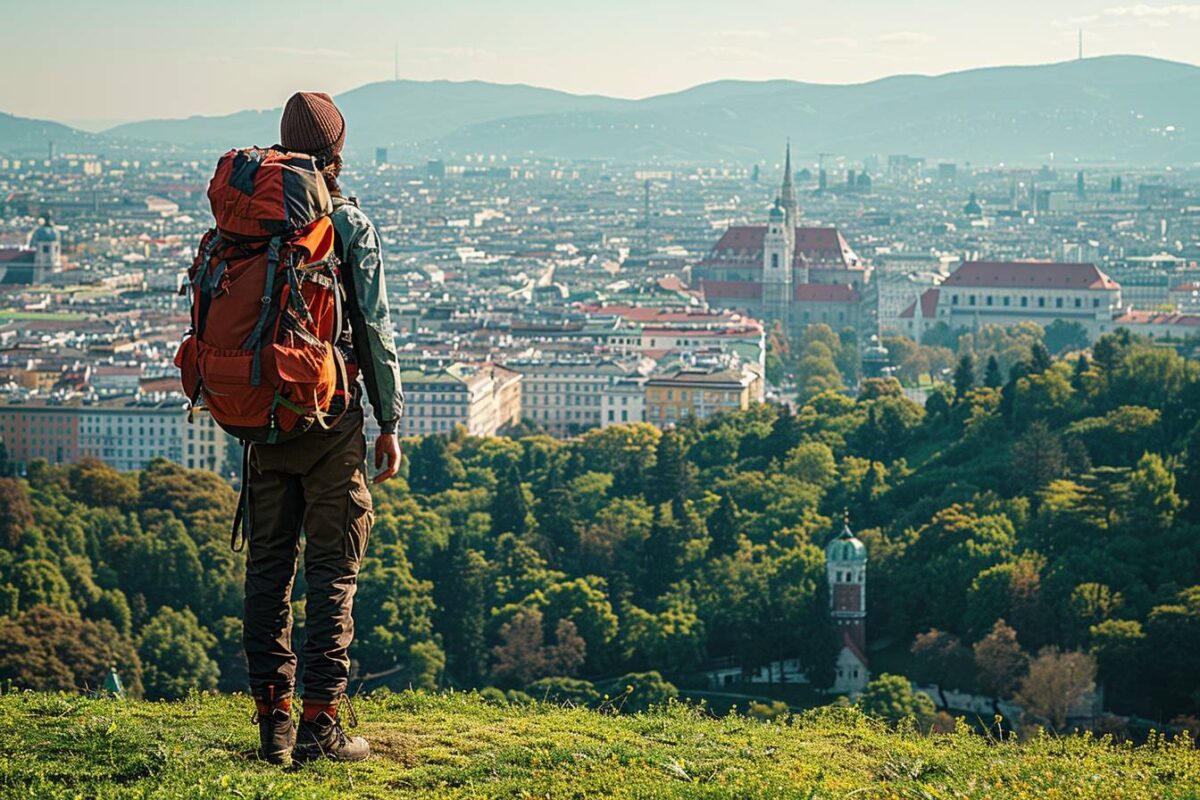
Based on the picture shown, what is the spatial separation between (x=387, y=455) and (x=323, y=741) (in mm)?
1065

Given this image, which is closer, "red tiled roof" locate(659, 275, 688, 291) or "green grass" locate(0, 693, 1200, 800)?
"green grass" locate(0, 693, 1200, 800)

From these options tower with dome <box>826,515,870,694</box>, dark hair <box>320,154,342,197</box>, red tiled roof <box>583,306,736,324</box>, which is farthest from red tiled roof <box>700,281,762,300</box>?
dark hair <box>320,154,342,197</box>

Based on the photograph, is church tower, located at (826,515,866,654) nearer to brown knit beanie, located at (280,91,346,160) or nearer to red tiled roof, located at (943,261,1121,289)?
brown knit beanie, located at (280,91,346,160)

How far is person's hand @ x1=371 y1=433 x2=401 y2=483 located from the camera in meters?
8.53

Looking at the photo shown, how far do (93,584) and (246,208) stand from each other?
121 ft

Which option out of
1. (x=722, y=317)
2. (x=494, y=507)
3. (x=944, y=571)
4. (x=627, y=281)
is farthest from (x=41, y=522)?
(x=627, y=281)

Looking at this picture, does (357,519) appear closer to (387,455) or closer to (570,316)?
(387,455)

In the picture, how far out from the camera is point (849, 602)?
4116cm

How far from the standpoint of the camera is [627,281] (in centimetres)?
15500

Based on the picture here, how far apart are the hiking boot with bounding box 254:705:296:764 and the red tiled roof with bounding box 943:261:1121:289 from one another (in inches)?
4479

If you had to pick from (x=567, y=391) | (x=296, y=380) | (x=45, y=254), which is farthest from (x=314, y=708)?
(x=45, y=254)

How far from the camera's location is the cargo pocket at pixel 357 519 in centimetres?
859

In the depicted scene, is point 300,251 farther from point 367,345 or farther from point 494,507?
point 494,507

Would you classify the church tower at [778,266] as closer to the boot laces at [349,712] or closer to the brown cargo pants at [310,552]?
the boot laces at [349,712]
